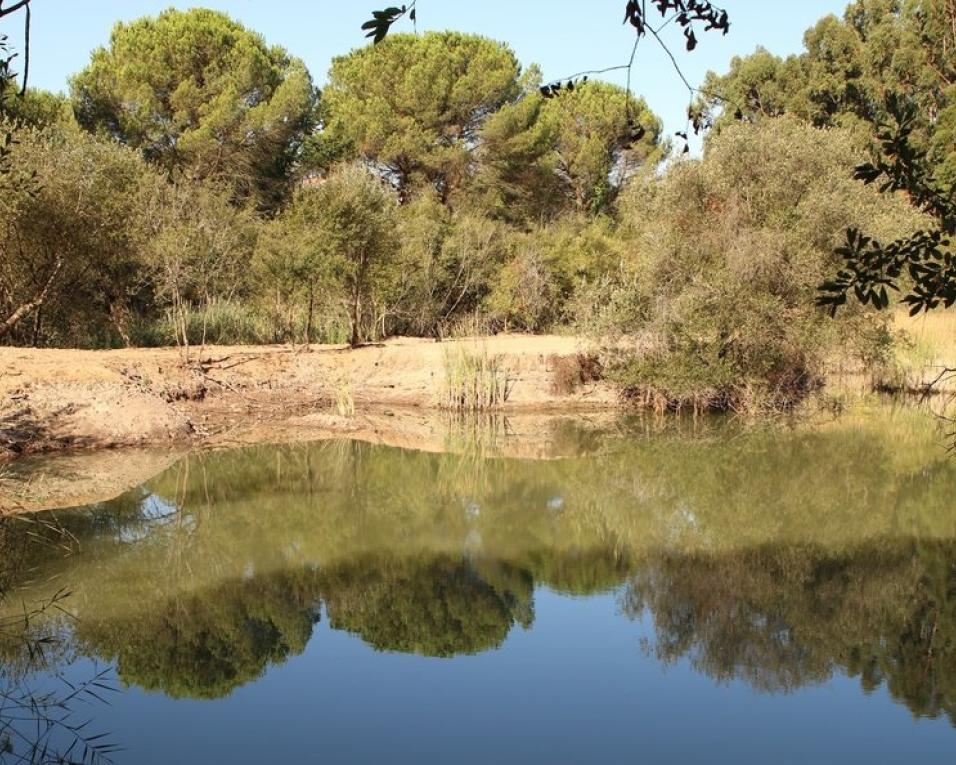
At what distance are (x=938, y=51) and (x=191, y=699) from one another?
39282 mm

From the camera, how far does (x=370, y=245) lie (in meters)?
23.9

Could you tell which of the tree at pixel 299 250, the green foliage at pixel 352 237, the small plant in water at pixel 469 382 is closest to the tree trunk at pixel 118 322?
the tree at pixel 299 250

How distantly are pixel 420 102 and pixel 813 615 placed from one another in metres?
29.7

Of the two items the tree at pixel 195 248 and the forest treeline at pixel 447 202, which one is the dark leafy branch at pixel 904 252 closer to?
the forest treeline at pixel 447 202

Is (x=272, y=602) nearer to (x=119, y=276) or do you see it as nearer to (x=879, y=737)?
(x=879, y=737)

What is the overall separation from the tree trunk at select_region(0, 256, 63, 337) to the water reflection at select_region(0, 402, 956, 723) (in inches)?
242

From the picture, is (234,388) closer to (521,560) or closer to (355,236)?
(355,236)

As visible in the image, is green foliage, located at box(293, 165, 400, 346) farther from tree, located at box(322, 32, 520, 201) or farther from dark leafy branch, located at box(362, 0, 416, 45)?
dark leafy branch, located at box(362, 0, 416, 45)

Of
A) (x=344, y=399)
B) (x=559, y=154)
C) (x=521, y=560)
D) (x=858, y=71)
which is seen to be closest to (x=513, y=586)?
(x=521, y=560)

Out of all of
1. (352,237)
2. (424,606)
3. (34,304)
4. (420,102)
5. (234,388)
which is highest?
(420,102)

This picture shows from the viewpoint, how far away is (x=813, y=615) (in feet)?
29.6

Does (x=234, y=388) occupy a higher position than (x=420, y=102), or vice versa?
(x=420, y=102)

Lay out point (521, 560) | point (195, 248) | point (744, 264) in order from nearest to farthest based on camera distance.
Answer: point (521, 560)
point (744, 264)
point (195, 248)

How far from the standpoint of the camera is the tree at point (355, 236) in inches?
905
